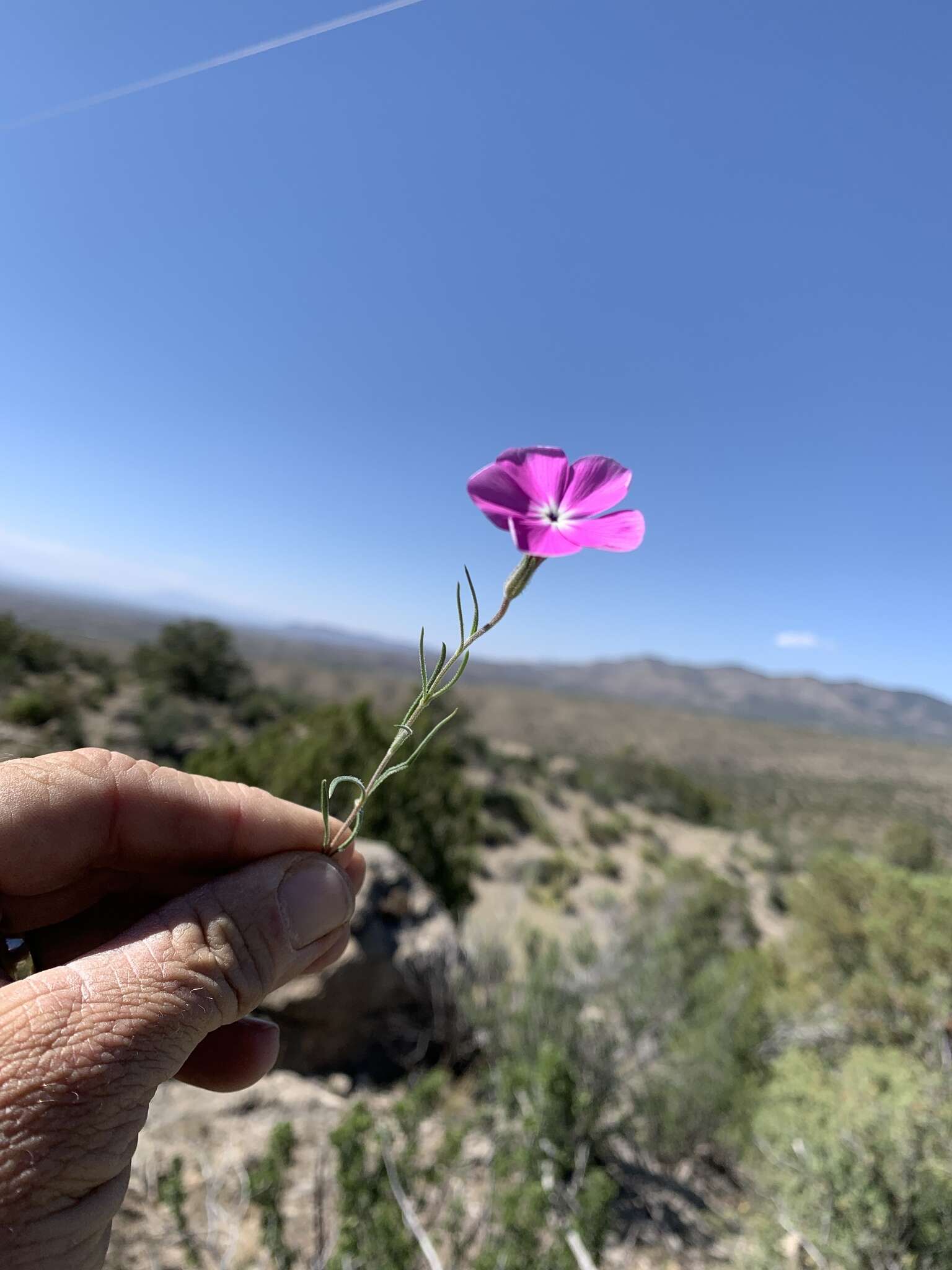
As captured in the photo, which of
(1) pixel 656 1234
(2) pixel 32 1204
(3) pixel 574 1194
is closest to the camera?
(2) pixel 32 1204

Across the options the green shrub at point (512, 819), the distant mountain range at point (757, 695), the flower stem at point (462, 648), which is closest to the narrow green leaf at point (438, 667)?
the flower stem at point (462, 648)

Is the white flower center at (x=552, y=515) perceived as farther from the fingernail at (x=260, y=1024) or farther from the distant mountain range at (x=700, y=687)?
the distant mountain range at (x=700, y=687)

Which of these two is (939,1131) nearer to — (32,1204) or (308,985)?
(32,1204)

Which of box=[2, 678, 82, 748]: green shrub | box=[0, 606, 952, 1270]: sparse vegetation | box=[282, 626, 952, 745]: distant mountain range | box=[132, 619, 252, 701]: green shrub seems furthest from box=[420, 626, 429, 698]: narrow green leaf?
box=[282, 626, 952, 745]: distant mountain range

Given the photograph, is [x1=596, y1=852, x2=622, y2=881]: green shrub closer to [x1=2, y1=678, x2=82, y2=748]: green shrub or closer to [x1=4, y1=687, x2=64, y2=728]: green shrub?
[x1=2, y1=678, x2=82, y2=748]: green shrub

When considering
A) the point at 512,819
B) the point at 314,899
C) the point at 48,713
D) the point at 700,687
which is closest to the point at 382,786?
the point at 314,899

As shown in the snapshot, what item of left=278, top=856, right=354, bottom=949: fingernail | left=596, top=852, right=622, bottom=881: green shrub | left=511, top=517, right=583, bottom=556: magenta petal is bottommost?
left=596, top=852, right=622, bottom=881: green shrub

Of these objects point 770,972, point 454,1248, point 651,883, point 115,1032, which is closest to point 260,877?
Result: point 115,1032
